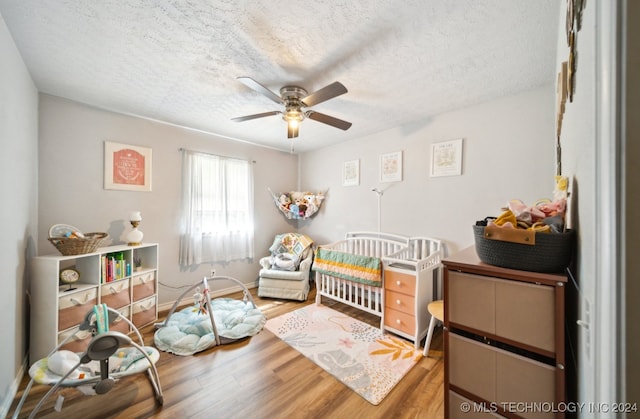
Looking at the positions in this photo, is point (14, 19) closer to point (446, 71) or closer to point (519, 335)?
point (446, 71)

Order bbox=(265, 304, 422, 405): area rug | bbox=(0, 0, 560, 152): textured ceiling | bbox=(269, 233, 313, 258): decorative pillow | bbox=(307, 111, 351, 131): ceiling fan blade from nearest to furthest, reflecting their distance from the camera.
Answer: bbox=(0, 0, 560, 152): textured ceiling → bbox=(265, 304, 422, 405): area rug → bbox=(307, 111, 351, 131): ceiling fan blade → bbox=(269, 233, 313, 258): decorative pillow

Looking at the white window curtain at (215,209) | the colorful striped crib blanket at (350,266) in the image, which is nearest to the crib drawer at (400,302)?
the colorful striped crib blanket at (350,266)

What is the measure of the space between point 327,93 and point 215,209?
8.18ft

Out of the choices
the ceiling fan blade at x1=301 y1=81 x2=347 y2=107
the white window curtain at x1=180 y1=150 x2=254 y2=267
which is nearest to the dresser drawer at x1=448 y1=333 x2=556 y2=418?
the ceiling fan blade at x1=301 y1=81 x2=347 y2=107

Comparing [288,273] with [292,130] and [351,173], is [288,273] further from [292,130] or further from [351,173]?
[292,130]

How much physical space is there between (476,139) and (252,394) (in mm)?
3075

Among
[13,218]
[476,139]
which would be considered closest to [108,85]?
[13,218]

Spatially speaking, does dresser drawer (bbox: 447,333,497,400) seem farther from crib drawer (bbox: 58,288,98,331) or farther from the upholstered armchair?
crib drawer (bbox: 58,288,98,331)

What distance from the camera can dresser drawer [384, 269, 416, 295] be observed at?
2.21 meters

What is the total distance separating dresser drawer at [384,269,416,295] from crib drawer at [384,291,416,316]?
5cm

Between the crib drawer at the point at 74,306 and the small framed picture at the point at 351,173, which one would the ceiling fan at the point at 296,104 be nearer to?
the small framed picture at the point at 351,173

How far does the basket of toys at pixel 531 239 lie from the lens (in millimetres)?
827

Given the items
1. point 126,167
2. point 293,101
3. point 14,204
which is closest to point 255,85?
point 293,101

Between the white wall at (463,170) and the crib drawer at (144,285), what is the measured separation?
103 inches
